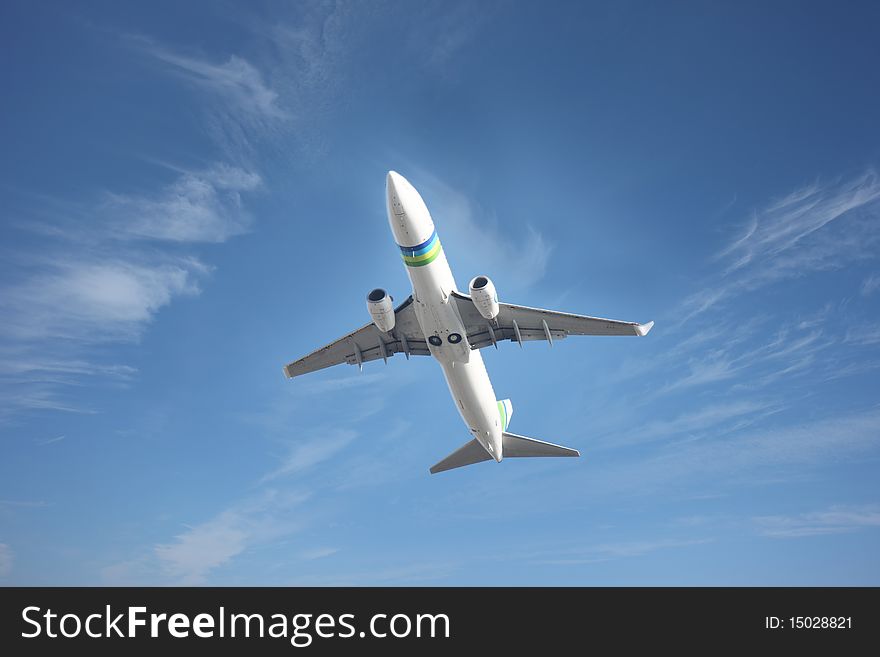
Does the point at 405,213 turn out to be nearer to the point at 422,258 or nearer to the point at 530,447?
the point at 422,258

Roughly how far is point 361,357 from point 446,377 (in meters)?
6.52

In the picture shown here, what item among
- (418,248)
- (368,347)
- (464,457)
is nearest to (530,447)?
(464,457)

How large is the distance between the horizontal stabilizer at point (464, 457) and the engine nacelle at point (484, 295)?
49.1 ft

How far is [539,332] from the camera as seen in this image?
3806cm

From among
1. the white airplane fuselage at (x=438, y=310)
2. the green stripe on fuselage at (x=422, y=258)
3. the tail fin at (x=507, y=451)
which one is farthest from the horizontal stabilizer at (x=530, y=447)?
the green stripe on fuselage at (x=422, y=258)

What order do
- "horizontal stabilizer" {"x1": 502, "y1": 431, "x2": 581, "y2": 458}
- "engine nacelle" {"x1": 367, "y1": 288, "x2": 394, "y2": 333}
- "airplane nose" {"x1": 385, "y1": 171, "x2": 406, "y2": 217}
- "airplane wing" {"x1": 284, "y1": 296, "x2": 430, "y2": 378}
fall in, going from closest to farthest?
Answer: 1. "airplane nose" {"x1": 385, "y1": 171, "x2": 406, "y2": 217}
2. "engine nacelle" {"x1": 367, "y1": 288, "x2": 394, "y2": 333}
3. "airplane wing" {"x1": 284, "y1": 296, "x2": 430, "y2": 378}
4. "horizontal stabilizer" {"x1": 502, "y1": 431, "x2": 581, "y2": 458}

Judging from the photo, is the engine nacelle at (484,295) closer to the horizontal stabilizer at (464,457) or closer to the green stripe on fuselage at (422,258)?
the green stripe on fuselage at (422,258)

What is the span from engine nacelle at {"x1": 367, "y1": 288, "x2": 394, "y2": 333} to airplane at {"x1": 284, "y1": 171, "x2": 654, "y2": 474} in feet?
0.19

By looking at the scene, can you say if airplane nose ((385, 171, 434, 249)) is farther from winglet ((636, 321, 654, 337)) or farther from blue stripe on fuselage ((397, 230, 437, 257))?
winglet ((636, 321, 654, 337))

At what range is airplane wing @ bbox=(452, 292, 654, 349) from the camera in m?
36.1

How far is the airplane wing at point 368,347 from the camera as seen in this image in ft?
126

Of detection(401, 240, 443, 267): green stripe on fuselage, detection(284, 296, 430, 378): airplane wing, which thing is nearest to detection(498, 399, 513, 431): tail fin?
detection(284, 296, 430, 378): airplane wing

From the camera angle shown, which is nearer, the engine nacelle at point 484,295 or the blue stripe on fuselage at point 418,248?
the blue stripe on fuselage at point 418,248
